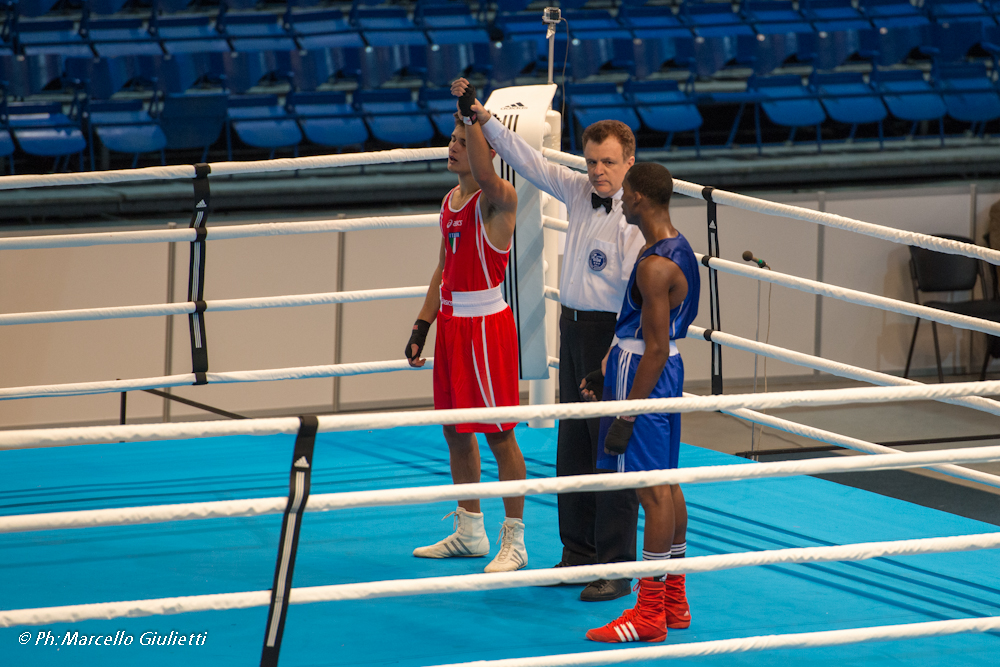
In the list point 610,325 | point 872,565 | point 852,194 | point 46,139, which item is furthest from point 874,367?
point 46,139

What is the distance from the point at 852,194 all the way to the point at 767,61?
3283 millimetres

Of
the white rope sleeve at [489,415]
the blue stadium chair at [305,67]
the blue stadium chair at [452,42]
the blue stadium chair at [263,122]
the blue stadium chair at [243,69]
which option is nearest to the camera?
the white rope sleeve at [489,415]

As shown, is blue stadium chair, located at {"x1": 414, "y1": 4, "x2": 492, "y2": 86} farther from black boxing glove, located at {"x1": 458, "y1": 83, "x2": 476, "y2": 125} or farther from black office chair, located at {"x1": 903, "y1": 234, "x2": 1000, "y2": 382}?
black boxing glove, located at {"x1": 458, "y1": 83, "x2": 476, "y2": 125}

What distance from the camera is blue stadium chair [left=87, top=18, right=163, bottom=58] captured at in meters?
9.10

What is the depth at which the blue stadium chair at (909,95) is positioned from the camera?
976 centimetres

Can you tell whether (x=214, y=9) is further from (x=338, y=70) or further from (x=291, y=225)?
(x=291, y=225)

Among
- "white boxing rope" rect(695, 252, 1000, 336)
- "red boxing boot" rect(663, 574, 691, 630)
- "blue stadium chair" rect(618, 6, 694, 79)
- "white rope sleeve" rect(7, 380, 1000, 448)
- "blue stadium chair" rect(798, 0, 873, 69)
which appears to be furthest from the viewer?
"blue stadium chair" rect(798, 0, 873, 69)

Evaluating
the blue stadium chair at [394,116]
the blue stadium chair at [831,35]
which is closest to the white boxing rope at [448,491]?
the blue stadium chair at [394,116]

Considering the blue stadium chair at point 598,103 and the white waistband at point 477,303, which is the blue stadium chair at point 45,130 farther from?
the white waistband at point 477,303

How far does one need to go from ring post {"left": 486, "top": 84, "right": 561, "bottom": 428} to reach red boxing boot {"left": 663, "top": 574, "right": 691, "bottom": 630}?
106 centimetres

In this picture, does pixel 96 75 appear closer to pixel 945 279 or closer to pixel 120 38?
pixel 120 38

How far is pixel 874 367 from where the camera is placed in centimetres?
736

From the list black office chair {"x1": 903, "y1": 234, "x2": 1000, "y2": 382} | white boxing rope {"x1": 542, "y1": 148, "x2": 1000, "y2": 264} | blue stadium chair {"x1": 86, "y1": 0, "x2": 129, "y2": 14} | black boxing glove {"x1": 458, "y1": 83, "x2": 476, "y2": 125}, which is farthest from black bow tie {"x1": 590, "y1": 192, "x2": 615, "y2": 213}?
blue stadium chair {"x1": 86, "y1": 0, "x2": 129, "y2": 14}

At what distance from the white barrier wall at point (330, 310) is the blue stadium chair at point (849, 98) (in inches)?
93.2
